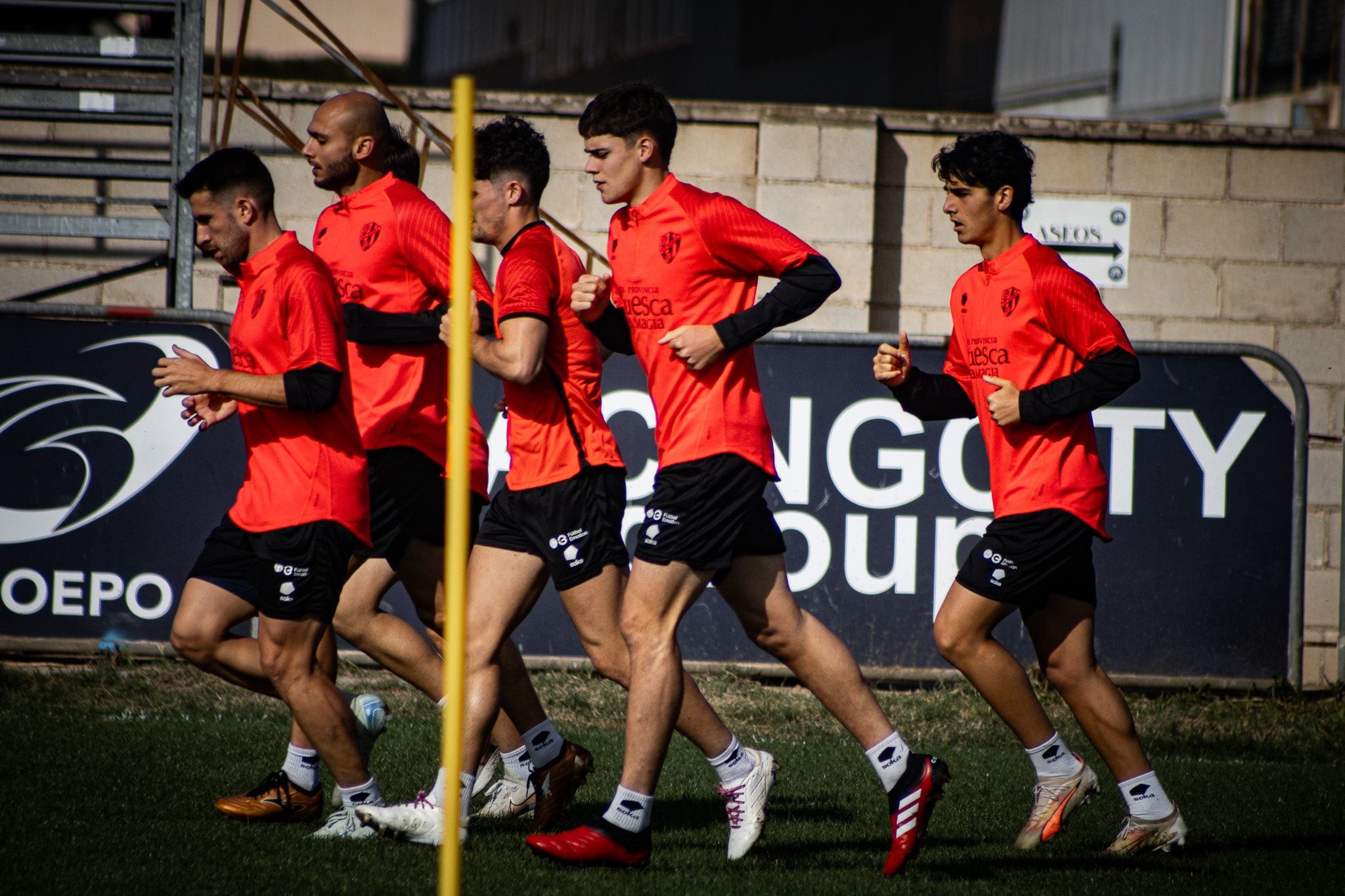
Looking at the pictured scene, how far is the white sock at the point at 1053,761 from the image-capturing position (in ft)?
15.1

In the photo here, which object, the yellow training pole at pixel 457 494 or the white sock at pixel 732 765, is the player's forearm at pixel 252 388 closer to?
the yellow training pole at pixel 457 494

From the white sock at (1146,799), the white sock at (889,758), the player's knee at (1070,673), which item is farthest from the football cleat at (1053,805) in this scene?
the white sock at (889,758)

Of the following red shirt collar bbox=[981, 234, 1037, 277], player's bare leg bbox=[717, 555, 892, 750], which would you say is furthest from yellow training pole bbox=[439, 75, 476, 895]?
red shirt collar bbox=[981, 234, 1037, 277]

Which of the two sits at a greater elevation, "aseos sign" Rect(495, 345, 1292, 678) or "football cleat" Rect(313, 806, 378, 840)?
"aseos sign" Rect(495, 345, 1292, 678)

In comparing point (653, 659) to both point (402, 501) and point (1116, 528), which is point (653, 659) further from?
point (1116, 528)

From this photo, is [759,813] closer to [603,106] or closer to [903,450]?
[603,106]

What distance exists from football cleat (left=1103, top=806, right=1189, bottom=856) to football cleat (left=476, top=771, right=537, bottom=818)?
203 cm

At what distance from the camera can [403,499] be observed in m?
4.92

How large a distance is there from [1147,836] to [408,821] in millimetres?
2447

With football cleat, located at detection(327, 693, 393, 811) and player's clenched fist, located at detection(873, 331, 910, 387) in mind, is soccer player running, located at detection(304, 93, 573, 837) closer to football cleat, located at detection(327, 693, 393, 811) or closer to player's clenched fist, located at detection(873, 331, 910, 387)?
football cleat, located at detection(327, 693, 393, 811)

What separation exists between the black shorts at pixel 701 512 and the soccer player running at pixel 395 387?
0.99 meters

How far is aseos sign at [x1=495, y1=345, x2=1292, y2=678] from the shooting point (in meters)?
7.36

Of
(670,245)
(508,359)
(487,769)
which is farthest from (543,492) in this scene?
(487,769)

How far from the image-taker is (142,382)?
7.39 meters
